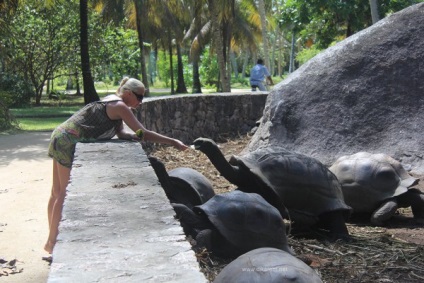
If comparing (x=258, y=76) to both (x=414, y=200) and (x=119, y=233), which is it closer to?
(x=414, y=200)

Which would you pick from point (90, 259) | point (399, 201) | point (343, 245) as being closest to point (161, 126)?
point (399, 201)

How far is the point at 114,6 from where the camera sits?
3083 cm

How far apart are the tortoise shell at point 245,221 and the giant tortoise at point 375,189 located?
2.44 m

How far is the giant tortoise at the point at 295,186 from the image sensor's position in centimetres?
642

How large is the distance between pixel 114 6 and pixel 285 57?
72295mm

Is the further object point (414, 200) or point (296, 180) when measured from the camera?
point (414, 200)

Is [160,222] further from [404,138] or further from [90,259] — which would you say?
[404,138]

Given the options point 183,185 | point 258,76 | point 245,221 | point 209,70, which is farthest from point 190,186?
point 209,70

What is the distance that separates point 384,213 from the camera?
24.4ft

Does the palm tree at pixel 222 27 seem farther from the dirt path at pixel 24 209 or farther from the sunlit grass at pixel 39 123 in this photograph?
the dirt path at pixel 24 209

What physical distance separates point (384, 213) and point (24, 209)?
3965 millimetres

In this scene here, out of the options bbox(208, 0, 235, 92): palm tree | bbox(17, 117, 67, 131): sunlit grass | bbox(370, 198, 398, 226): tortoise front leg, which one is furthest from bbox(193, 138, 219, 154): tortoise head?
bbox(208, 0, 235, 92): palm tree

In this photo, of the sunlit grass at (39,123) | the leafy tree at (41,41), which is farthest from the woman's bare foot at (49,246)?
the leafy tree at (41,41)

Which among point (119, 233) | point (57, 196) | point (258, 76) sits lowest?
point (57, 196)
